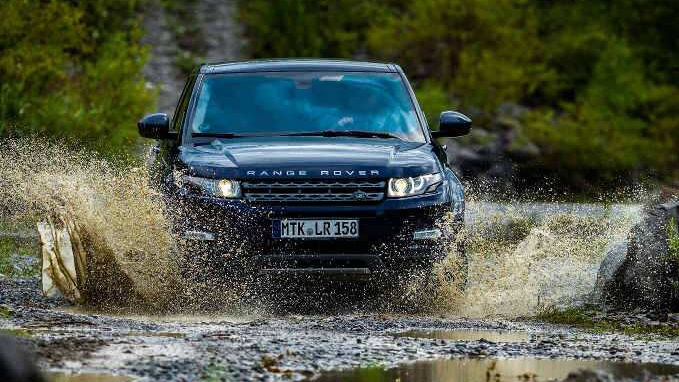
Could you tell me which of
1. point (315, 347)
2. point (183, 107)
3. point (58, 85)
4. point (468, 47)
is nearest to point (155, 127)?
point (183, 107)

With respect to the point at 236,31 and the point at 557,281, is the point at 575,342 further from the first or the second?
the point at 236,31

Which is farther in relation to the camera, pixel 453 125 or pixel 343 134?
pixel 453 125

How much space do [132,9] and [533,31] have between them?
356 inches

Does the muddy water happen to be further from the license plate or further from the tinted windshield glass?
the tinted windshield glass

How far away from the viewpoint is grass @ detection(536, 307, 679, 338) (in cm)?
933

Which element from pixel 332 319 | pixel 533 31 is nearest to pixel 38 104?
pixel 332 319

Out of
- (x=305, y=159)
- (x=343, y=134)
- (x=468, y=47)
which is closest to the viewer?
(x=305, y=159)

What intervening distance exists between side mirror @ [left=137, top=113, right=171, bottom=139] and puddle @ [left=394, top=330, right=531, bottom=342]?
9.74ft

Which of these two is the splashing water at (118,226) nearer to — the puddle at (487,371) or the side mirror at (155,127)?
the side mirror at (155,127)

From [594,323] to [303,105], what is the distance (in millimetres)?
2559

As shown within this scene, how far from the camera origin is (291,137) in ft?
34.1

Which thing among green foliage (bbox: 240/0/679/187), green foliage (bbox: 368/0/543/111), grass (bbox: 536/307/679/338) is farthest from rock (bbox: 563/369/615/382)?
green foliage (bbox: 368/0/543/111)

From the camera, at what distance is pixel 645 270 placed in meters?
10.3

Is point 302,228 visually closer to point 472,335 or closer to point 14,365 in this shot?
point 472,335
